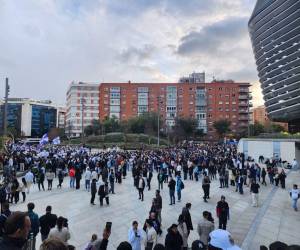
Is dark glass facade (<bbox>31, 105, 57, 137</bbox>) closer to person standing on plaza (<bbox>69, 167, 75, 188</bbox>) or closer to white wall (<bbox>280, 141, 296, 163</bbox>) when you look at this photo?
Answer: white wall (<bbox>280, 141, 296, 163</bbox>)

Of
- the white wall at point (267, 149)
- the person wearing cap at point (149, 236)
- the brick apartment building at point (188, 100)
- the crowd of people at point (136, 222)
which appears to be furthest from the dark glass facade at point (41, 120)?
the person wearing cap at point (149, 236)

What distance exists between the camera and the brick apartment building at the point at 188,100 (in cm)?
10031

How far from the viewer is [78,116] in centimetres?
11031

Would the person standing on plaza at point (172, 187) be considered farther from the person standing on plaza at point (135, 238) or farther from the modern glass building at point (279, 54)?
the modern glass building at point (279, 54)

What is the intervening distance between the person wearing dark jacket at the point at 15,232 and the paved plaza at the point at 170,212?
664 cm

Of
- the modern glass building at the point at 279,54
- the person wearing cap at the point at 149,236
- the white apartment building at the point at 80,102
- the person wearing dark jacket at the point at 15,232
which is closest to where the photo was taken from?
the person wearing dark jacket at the point at 15,232

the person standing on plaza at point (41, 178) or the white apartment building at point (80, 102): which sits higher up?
the white apartment building at point (80, 102)

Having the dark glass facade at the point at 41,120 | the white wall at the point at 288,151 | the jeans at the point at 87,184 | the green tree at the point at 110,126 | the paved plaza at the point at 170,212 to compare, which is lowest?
the paved plaza at the point at 170,212

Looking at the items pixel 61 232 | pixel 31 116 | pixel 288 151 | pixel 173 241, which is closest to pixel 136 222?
pixel 173 241

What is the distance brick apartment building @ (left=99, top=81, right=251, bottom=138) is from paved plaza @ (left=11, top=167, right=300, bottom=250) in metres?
82.0

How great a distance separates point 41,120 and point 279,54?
12717cm

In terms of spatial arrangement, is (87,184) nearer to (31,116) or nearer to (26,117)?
(26,117)

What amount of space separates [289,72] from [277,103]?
7.53 metres

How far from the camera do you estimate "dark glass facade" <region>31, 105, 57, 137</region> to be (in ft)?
504
